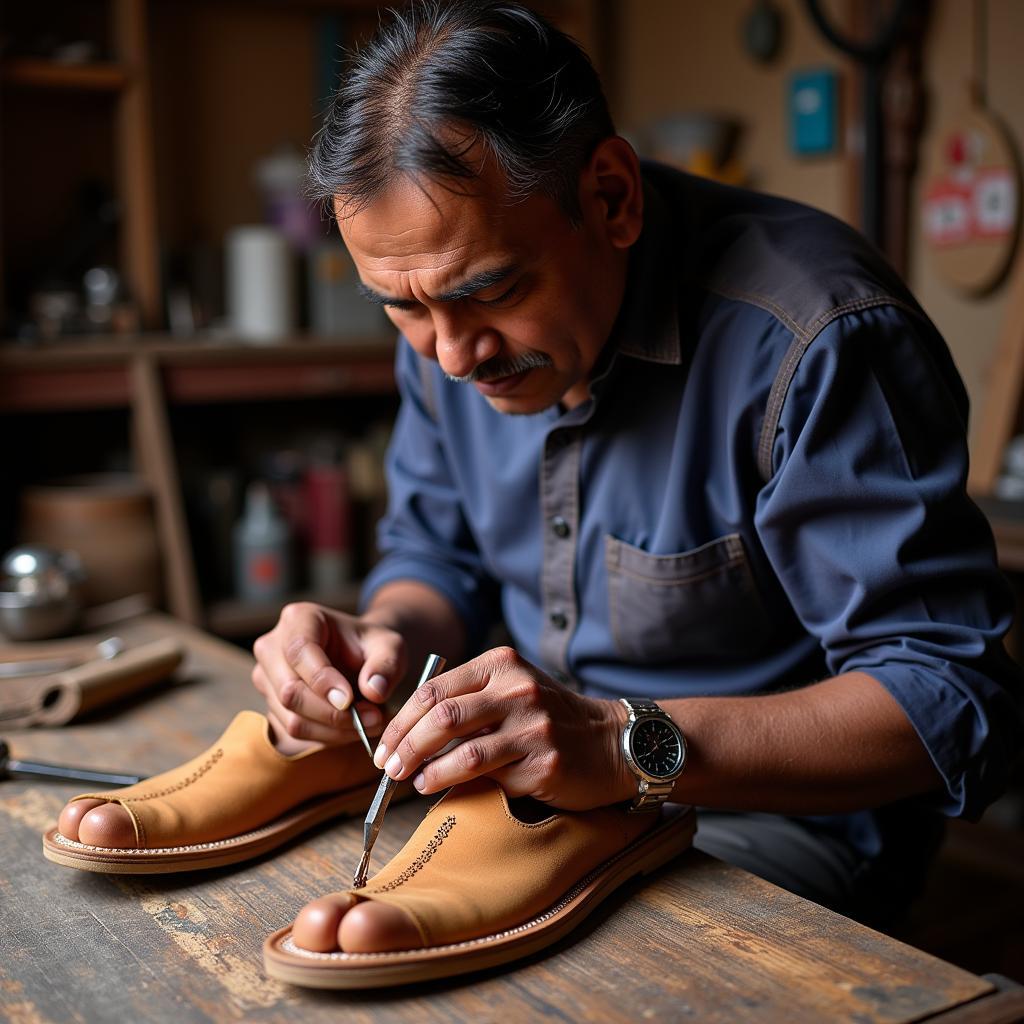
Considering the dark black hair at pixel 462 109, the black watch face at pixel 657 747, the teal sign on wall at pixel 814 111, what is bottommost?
the black watch face at pixel 657 747

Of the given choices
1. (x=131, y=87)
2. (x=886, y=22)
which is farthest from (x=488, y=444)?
(x=131, y=87)

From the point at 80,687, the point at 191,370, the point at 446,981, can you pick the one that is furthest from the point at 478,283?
the point at 191,370

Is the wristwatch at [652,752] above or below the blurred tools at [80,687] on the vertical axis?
above

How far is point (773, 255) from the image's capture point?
1.43m

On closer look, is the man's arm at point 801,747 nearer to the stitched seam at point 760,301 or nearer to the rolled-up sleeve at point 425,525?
the stitched seam at point 760,301

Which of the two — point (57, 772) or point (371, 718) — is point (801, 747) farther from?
point (57, 772)

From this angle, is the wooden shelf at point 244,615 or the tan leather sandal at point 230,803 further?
the wooden shelf at point 244,615

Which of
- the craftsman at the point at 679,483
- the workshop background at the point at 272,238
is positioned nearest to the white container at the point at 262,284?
the workshop background at the point at 272,238

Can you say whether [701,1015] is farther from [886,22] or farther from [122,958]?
[886,22]

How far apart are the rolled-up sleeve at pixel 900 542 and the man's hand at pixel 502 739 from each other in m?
0.35

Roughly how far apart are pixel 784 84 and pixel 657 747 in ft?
9.32

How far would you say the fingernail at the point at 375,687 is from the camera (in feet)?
4.37

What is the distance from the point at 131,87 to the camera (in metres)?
3.31

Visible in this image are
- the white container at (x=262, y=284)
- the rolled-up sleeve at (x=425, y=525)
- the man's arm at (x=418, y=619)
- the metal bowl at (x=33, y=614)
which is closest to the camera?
the man's arm at (x=418, y=619)
